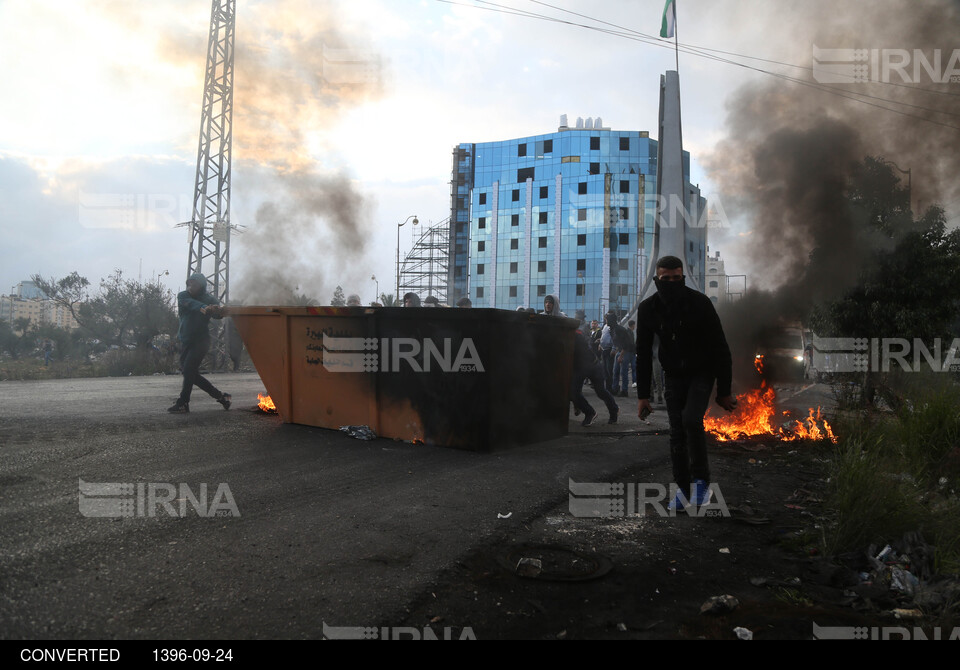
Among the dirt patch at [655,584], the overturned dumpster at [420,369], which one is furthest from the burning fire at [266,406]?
the dirt patch at [655,584]

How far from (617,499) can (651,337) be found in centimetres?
127

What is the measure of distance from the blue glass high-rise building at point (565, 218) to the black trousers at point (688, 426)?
2097 inches

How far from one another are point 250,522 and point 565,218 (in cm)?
5832

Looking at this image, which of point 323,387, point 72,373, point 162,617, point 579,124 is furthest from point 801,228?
point 579,124

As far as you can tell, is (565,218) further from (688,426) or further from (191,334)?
(688,426)

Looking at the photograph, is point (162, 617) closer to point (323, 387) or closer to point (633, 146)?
point (323, 387)

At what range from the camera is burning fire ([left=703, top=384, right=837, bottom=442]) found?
7.10 metres

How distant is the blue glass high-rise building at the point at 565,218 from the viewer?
58281 mm

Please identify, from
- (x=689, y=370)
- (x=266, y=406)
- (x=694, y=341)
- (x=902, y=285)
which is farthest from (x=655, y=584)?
(x=902, y=285)

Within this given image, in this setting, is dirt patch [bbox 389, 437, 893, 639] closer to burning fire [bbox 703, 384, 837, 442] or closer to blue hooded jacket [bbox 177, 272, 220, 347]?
burning fire [bbox 703, 384, 837, 442]

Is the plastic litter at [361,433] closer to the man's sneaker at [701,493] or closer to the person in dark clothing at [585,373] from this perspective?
the person in dark clothing at [585,373]

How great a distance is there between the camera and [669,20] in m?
16.1

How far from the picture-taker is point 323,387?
711 centimetres

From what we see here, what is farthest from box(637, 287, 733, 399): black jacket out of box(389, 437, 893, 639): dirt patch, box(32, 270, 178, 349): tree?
box(32, 270, 178, 349): tree
